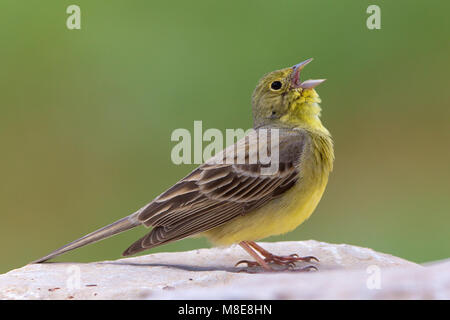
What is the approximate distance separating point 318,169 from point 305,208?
395 mm

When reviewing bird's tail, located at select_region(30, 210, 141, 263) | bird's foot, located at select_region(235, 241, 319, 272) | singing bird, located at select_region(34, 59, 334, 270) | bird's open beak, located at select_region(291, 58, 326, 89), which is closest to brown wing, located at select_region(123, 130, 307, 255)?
singing bird, located at select_region(34, 59, 334, 270)

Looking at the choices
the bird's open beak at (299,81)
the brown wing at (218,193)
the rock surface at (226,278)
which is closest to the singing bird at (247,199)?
the brown wing at (218,193)

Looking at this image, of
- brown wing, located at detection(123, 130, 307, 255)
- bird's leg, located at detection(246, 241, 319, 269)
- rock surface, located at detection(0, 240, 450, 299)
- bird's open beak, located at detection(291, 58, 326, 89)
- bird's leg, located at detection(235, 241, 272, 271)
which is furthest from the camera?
bird's open beak, located at detection(291, 58, 326, 89)

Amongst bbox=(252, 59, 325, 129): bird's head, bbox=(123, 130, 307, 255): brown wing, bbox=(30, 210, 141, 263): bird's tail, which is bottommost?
bbox=(30, 210, 141, 263): bird's tail

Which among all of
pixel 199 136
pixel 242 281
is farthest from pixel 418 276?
pixel 199 136

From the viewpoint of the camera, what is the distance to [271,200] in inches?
219

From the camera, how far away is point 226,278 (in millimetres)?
4762

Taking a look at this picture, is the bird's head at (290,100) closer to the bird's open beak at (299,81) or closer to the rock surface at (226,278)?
the bird's open beak at (299,81)

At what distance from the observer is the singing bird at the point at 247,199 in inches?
216

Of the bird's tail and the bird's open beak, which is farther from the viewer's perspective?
the bird's open beak

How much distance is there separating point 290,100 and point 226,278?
7.16 feet

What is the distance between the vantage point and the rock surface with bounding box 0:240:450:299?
3.47m

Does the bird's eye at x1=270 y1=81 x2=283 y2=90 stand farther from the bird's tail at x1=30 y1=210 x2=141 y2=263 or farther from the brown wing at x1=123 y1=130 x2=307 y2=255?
the bird's tail at x1=30 y1=210 x2=141 y2=263
